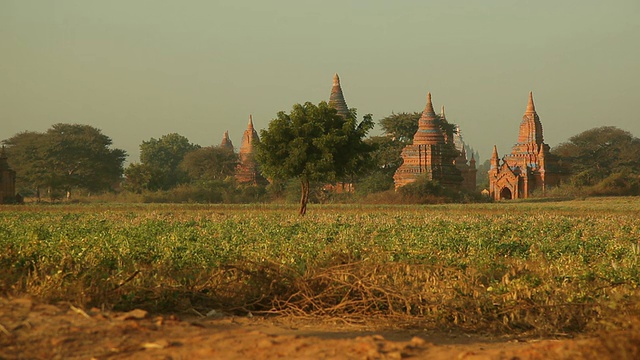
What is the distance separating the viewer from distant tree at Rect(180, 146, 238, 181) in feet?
225

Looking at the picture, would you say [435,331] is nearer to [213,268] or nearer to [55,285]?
[213,268]

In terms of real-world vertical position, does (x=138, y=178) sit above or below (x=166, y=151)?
below

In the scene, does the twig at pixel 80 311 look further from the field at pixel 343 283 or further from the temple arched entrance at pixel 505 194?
the temple arched entrance at pixel 505 194

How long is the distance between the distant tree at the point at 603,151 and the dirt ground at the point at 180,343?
6436 centimetres

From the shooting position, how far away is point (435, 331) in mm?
7297

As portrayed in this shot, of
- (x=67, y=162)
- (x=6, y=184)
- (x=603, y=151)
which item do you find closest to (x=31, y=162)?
(x=67, y=162)

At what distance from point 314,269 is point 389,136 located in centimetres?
5333

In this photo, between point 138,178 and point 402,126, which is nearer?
point 138,178

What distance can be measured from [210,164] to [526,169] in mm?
29365

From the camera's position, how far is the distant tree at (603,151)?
67.6 m

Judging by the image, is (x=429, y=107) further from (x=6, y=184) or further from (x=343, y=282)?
(x=343, y=282)

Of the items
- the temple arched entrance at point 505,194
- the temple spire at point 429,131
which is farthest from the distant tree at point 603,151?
the temple spire at point 429,131

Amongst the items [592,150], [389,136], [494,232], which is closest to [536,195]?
[389,136]

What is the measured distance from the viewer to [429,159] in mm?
49781
